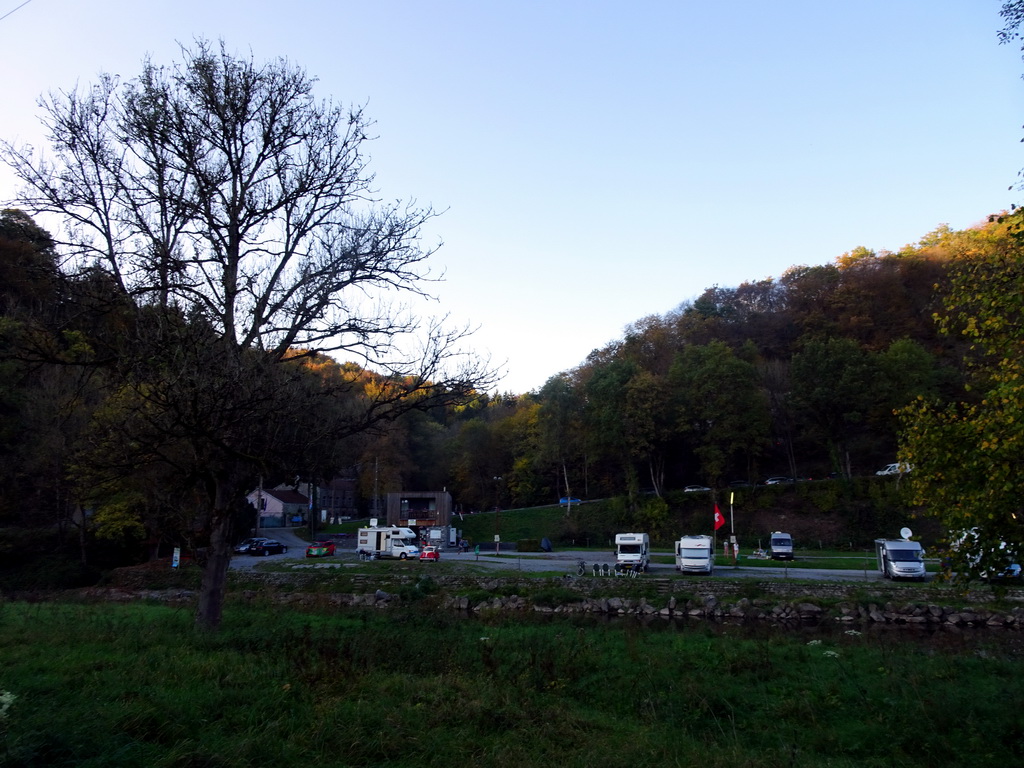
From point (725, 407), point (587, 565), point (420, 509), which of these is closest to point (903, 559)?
point (587, 565)

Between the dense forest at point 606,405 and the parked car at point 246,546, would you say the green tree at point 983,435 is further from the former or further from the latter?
the parked car at point 246,546

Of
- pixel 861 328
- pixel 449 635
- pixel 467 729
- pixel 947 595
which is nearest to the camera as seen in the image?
pixel 467 729

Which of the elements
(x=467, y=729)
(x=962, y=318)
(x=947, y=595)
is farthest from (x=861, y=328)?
(x=467, y=729)

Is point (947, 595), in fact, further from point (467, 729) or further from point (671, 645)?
point (467, 729)

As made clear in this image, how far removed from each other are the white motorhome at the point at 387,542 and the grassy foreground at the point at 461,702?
3324cm

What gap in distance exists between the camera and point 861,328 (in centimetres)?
6181

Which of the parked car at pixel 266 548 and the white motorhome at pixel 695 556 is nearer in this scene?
the white motorhome at pixel 695 556

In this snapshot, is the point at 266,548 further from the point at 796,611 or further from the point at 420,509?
the point at 796,611

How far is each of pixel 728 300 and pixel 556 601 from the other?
204ft

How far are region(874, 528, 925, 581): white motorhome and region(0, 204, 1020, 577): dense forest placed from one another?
23.7 feet

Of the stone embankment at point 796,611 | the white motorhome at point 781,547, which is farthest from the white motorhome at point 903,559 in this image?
the white motorhome at point 781,547

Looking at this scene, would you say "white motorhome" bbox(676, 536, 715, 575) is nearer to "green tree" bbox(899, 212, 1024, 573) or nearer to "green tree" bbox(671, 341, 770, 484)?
"green tree" bbox(671, 341, 770, 484)

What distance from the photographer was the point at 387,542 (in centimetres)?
4766

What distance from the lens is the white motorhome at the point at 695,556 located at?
108 feet
